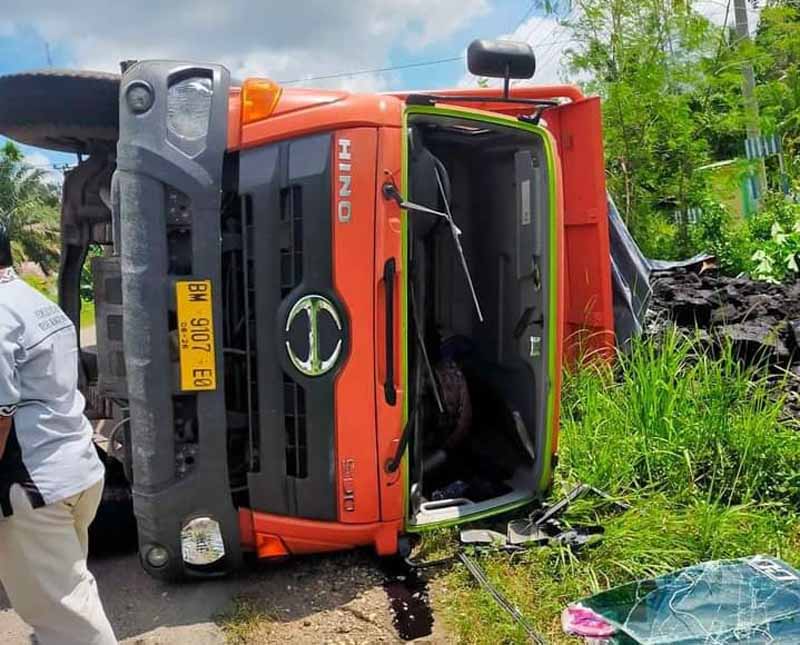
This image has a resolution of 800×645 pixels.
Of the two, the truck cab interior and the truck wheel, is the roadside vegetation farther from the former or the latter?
the truck wheel

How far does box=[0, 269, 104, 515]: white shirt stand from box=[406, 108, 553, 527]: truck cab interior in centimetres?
123

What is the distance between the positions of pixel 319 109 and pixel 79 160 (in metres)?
1.40

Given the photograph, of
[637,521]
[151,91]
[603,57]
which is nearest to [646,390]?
[637,521]

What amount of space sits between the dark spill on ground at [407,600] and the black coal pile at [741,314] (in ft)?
8.07

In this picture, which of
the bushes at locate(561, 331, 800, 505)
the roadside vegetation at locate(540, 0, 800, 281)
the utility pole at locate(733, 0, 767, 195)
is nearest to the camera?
the bushes at locate(561, 331, 800, 505)

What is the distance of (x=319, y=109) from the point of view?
2838 millimetres

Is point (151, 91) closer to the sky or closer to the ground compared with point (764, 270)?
closer to the sky

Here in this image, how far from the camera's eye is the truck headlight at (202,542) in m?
2.92

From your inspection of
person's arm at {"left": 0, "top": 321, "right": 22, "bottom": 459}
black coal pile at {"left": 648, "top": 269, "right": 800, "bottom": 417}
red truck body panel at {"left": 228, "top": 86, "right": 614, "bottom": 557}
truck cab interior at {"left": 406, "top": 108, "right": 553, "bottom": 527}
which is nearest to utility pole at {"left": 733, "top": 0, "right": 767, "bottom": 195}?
black coal pile at {"left": 648, "top": 269, "right": 800, "bottom": 417}

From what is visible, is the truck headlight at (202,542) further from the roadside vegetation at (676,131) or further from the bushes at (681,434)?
the roadside vegetation at (676,131)

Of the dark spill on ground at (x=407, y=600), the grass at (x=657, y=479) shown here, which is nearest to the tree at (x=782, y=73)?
the grass at (x=657, y=479)

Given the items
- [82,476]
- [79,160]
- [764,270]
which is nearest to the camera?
[82,476]

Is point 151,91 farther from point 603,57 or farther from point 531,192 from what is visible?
point 603,57

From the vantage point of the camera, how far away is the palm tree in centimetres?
2264
